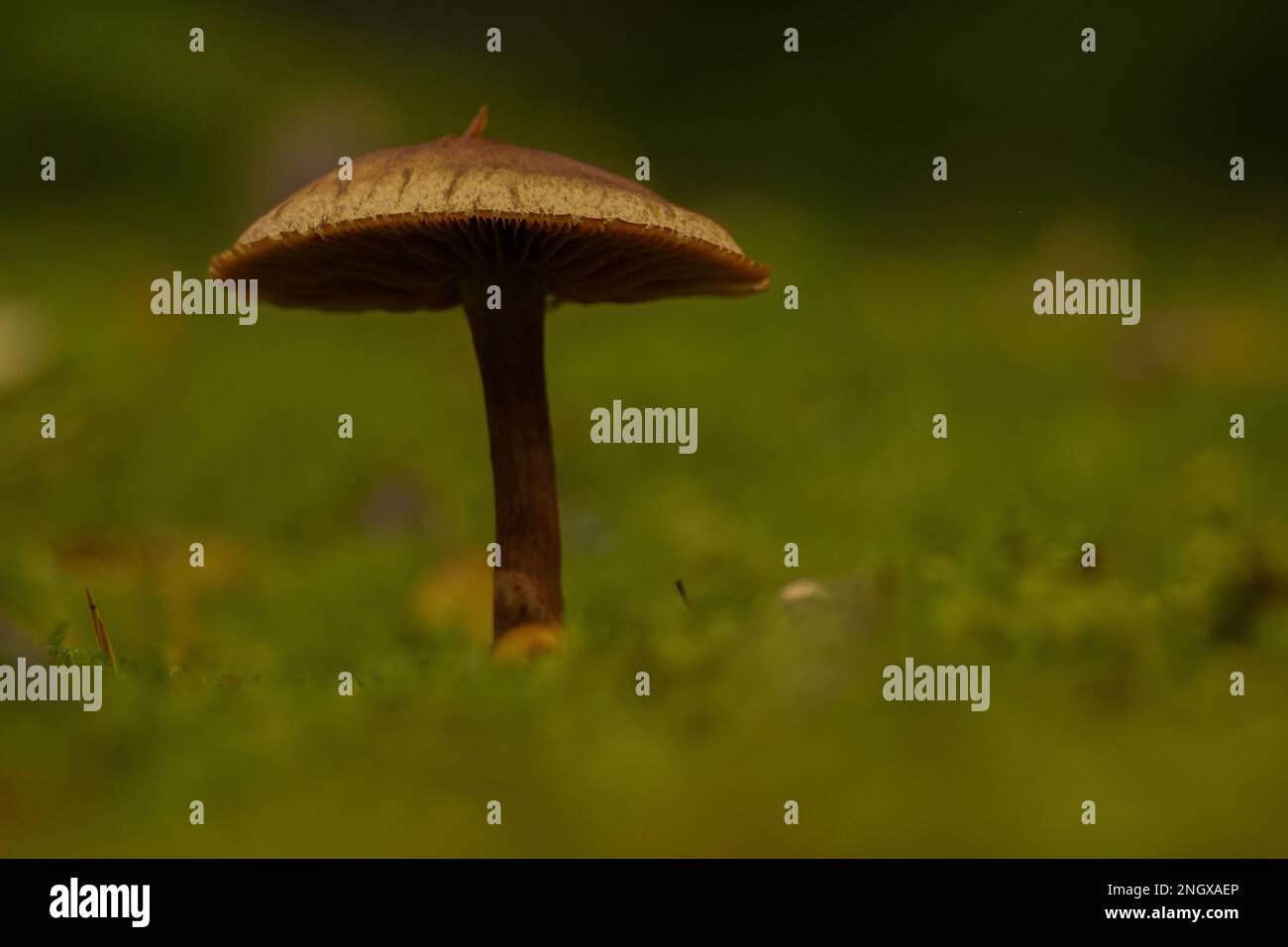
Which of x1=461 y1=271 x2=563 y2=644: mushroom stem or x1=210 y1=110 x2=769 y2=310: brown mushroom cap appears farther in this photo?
x1=461 y1=271 x2=563 y2=644: mushroom stem

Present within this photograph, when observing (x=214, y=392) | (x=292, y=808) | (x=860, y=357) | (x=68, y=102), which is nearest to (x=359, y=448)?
(x=214, y=392)

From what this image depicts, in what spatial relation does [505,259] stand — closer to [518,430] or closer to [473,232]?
[473,232]

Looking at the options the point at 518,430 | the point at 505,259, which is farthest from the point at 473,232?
the point at 518,430

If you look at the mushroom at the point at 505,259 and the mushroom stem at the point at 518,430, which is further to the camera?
the mushroom stem at the point at 518,430

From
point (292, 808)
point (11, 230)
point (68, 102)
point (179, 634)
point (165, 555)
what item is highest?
point (68, 102)

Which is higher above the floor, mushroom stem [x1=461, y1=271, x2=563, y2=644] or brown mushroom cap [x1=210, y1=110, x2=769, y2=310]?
brown mushroom cap [x1=210, y1=110, x2=769, y2=310]

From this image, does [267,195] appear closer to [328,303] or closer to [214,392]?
[214,392]
